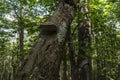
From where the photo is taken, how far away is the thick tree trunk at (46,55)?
8.41 feet

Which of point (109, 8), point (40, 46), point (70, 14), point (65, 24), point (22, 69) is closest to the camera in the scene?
point (22, 69)

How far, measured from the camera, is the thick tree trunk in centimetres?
256

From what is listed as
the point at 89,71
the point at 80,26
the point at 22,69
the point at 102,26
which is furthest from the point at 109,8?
the point at 22,69

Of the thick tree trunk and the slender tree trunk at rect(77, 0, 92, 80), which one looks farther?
the slender tree trunk at rect(77, 0, 92, 80)

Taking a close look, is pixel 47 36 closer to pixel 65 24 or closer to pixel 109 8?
pixel 65 24

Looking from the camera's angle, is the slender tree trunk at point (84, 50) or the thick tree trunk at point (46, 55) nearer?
the thick tree trunk at point (46, 55)

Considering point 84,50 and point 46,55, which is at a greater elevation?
point 46,55

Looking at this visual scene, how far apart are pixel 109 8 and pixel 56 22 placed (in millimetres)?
6040

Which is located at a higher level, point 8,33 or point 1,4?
point 1,4

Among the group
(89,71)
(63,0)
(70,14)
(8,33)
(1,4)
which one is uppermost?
(1,4)

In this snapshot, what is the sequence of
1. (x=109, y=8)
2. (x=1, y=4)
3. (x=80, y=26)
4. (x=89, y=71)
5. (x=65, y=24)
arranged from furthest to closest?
1. (x=1, y=4)
2. (x=109, y=8)
3. (x=80, y=26)
4. (x=89, y=71)
5. (x=65, y=24)

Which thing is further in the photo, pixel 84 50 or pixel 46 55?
pixel 84 50

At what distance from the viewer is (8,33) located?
12.6 m

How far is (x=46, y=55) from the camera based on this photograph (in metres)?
2.79
